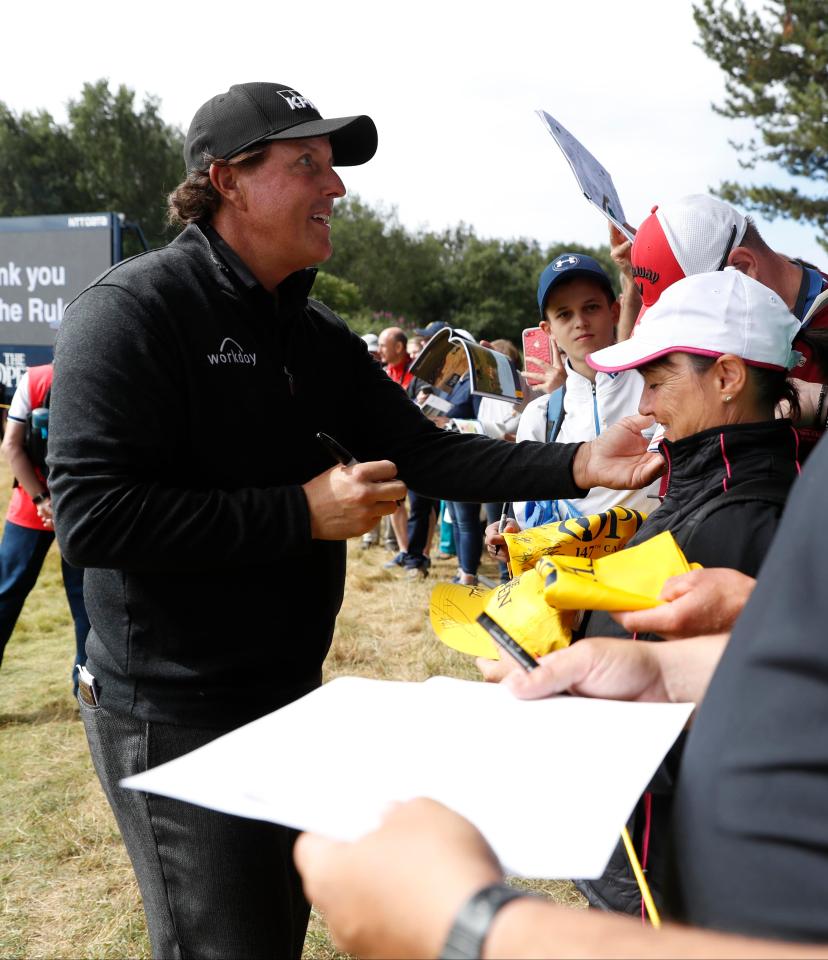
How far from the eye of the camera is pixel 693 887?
69 centimetres

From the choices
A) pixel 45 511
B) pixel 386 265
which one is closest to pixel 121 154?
pixel 386 265

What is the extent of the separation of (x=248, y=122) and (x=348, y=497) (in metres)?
0.89

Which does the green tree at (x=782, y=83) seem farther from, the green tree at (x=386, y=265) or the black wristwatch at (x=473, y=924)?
the green tree at (x=386, y=265)

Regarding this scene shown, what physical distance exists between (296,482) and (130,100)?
44427 millimetres

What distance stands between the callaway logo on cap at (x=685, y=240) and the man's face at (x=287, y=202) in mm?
845

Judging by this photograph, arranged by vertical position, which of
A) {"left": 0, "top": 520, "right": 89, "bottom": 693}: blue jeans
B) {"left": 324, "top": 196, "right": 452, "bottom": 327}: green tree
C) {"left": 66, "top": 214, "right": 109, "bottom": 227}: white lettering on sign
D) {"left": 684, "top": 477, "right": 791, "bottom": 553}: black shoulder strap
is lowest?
{"left": 0, "top": 520, "right": 89, "bottom": 693}: blue jeans

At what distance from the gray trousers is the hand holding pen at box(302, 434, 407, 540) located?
19.2 inches

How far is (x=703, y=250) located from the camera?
213 centimetres

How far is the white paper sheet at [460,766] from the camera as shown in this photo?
29.4 inches

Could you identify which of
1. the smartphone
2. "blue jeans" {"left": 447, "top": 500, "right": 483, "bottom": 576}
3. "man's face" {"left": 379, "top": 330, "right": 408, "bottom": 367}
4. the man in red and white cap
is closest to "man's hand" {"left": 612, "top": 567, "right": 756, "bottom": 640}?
the man in red and white cap

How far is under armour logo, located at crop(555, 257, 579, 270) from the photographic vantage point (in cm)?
376

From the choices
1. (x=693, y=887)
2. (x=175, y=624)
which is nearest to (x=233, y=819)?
(x=175, y=624)

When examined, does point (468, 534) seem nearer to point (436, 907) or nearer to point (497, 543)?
point (497, 543)

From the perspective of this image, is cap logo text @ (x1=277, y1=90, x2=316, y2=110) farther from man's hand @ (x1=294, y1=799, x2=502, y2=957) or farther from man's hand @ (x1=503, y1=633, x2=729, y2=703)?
man's hand @ (x1=294, y1=799, x2=502, y2=957)
